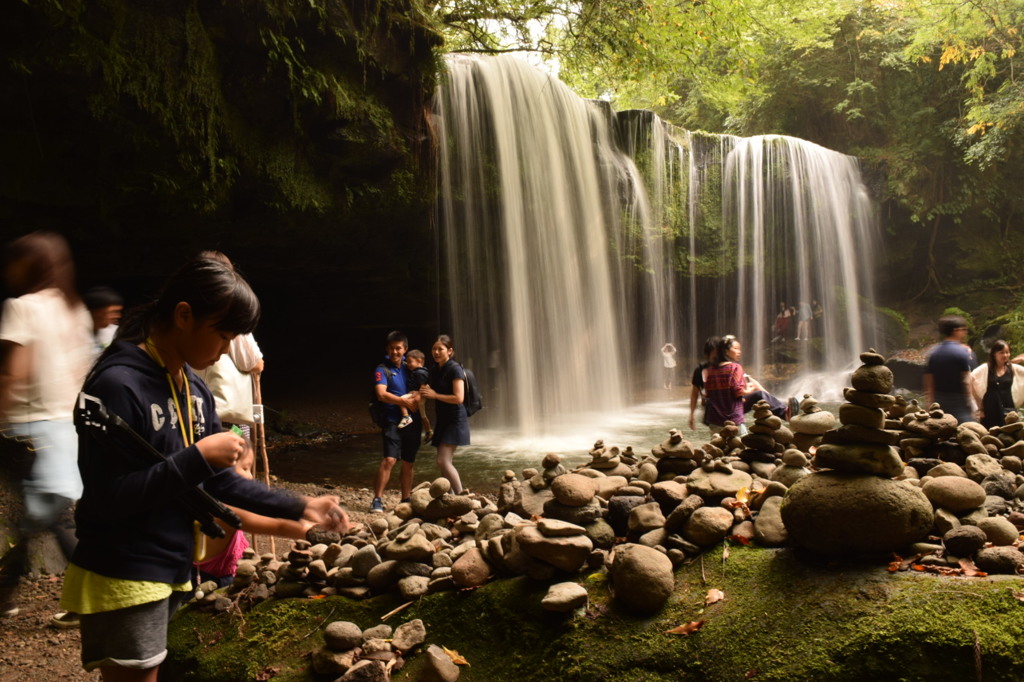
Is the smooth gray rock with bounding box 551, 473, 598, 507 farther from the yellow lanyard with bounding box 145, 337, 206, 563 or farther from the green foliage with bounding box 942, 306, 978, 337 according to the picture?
the green foliage with bounding box 942, 306, 978, 337

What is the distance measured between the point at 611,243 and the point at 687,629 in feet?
40.1

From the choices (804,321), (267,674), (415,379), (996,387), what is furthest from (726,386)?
(804,321)

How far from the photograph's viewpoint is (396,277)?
1241 centimetres

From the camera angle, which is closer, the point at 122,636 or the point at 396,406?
the point at 122,636

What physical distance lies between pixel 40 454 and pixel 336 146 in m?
6.68

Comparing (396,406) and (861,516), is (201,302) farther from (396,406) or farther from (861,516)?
(396,406)

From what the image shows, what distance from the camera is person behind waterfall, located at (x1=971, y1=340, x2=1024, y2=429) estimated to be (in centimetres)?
555

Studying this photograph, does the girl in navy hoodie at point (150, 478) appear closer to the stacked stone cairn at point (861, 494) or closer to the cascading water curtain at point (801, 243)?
the stacked stone cairn at point (861, 494)

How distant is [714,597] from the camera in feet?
7.91

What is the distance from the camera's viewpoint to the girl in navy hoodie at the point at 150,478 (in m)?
1.54

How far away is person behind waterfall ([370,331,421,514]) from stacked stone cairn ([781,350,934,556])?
3898mm

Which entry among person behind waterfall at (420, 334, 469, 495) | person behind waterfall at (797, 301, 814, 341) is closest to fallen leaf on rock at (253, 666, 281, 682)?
person behind waterfall at (420, 334, 469, 495)

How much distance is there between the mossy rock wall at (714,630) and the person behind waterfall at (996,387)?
428 centimetres

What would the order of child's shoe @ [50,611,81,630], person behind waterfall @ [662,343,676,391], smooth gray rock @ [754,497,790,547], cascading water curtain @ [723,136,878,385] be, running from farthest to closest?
cascading water curtain @ [723,136,878,385], person behind waterfall @ [662,343,676,391], child's shoe @ [50,611,81,630], smooth gray rock @ [754,497,790,547]
